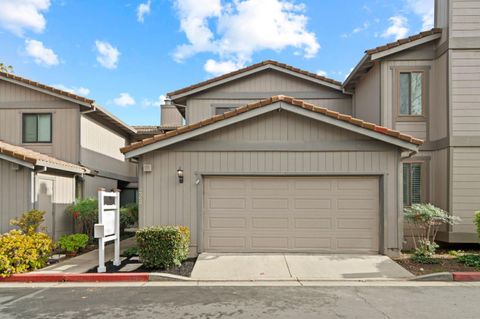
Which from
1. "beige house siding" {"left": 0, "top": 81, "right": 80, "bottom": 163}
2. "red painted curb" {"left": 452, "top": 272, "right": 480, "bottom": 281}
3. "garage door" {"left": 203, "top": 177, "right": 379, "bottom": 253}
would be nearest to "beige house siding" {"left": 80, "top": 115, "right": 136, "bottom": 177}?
"beige house siding" {"left": 0, "top": 81, "right": 80, "bottom": 163}

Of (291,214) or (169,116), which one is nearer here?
(291,214)

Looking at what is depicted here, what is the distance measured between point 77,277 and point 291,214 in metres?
5.29

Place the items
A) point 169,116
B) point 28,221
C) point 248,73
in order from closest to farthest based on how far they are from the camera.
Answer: point 28,221 < point 248,73 < point 169,116

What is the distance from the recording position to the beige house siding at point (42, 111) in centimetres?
1264

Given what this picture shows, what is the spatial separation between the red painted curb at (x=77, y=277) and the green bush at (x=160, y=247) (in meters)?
0.52

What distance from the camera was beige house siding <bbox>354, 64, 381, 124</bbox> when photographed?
11.1 meters

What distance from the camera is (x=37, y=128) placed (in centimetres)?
1286

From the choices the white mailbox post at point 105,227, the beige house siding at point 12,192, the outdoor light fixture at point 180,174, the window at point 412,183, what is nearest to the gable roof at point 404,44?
the window at point 412,183

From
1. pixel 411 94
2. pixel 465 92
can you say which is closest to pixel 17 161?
pixel 411 94

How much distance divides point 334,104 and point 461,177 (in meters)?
5.25

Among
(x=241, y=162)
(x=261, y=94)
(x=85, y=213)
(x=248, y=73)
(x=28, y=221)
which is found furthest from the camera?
(x=261, y=94)

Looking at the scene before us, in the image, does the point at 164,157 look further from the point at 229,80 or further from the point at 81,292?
the point at 229,80

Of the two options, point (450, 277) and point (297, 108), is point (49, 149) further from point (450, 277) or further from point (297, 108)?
point (450, 277)

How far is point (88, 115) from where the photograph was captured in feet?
44.4
